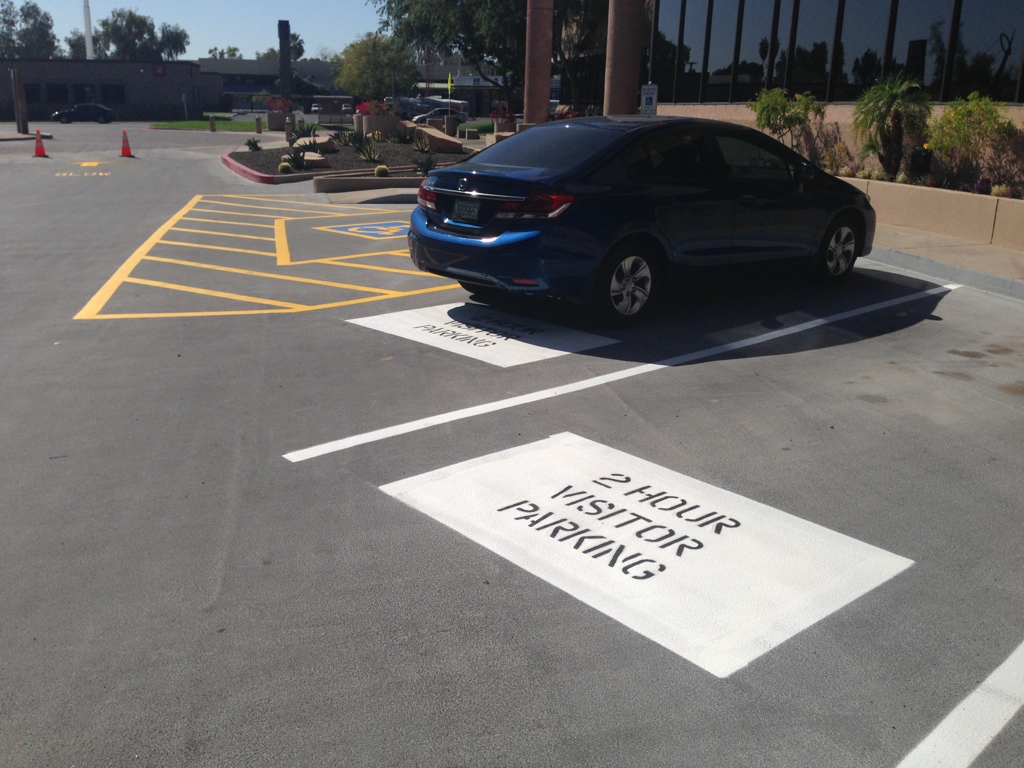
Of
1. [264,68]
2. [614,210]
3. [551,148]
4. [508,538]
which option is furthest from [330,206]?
[264,68]

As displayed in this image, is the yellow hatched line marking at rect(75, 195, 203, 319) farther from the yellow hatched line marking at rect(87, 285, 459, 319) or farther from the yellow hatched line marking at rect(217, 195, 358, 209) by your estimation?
the yellow hatched line marking at rect(217, 195, 358, 209)

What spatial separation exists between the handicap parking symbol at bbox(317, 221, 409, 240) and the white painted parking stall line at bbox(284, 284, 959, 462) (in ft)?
24.0

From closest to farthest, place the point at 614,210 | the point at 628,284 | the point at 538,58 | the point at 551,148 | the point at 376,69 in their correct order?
the point at 614,210 → the point at 628,284 → the point at 551,148 → the point at 538,58 → the point at 376,69

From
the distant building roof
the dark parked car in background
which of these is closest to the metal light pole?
the distant building roof

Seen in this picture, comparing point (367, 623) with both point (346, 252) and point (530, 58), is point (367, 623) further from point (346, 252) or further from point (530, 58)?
point (530, 58)

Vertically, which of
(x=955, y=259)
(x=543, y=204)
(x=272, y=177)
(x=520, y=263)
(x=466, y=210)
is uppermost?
(x=543, y=204)

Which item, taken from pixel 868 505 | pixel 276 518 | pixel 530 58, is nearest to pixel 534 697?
pixel 276 518

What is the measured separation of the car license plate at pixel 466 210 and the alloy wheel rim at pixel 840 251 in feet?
13.5

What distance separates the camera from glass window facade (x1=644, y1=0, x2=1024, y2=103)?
15.5 m

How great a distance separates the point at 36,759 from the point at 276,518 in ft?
5.96

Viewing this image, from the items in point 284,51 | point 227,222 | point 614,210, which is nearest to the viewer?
point 614,210

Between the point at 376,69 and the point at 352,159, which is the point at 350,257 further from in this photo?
the point at 376,69

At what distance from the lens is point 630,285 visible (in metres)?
8.32

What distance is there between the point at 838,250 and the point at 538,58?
21.1 metres
